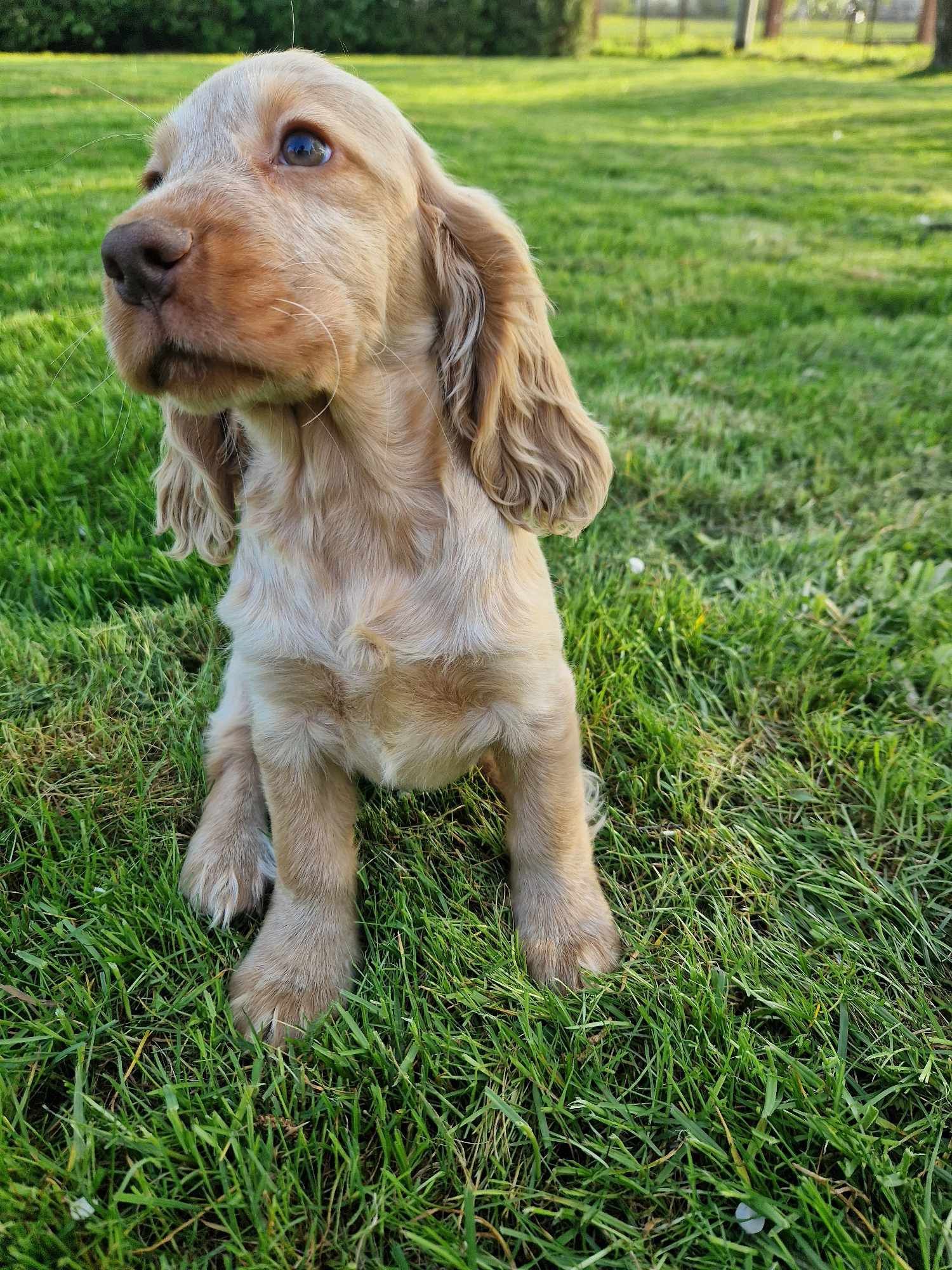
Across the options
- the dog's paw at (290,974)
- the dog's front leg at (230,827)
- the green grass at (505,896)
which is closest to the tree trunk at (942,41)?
the green grass at (505,896)

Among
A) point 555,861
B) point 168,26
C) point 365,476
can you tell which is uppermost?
point 168,26

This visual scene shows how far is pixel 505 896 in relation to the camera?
2070mm

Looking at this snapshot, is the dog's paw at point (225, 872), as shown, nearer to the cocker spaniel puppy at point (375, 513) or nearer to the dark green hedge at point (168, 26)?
the cocker spaniel puppy at point (375, 513)

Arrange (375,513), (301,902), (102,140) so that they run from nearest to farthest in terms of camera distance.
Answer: (375,513) < (301,902) < (102,140)

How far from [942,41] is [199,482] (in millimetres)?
19267

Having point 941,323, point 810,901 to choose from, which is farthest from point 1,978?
point 941,323

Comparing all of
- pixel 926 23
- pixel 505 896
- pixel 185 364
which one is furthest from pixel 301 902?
pixel 926 23

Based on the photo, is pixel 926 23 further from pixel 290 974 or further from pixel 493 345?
pixel 290 974

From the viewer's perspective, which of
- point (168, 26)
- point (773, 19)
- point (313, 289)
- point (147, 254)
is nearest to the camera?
point (147, 254)

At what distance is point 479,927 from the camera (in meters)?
1.92

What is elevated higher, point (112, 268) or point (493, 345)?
point (112, 268)

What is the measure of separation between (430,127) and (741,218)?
3.50 meters

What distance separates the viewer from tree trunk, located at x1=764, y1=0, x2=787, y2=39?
22266 mm

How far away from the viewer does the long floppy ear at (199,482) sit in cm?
205
